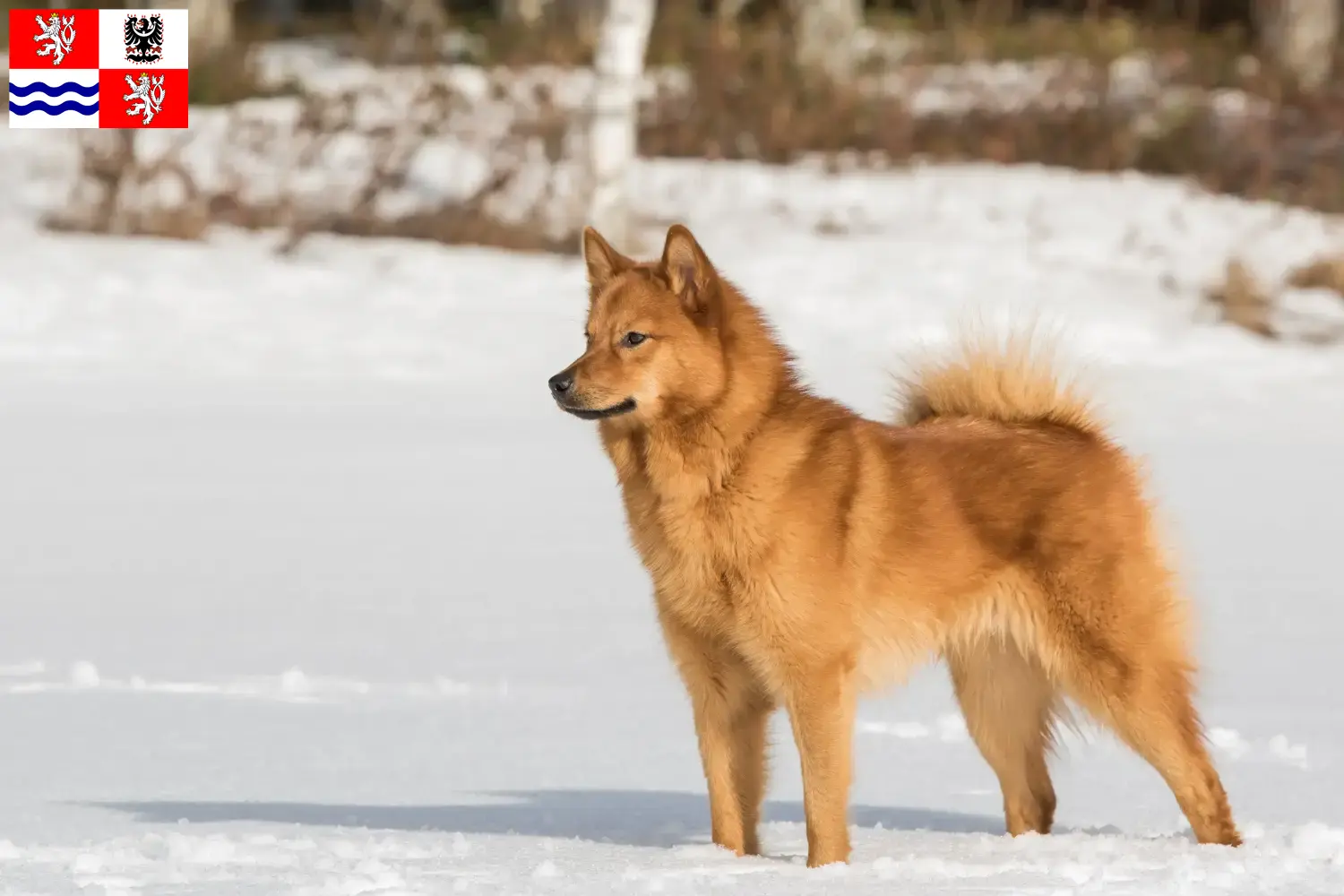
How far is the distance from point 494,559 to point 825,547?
425 cm

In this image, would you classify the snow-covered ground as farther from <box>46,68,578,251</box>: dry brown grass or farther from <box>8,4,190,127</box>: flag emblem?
<box>8,4,190,127</box>: flag emblem

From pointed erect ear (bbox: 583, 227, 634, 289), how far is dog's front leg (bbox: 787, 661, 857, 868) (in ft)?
3.28

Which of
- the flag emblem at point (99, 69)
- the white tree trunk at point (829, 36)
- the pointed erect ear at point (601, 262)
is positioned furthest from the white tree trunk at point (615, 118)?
the pointed erect ear at point (601, 262)

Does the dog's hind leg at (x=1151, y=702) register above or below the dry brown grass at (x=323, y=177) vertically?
below

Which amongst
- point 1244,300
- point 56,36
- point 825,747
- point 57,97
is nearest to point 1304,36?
point 1244,300

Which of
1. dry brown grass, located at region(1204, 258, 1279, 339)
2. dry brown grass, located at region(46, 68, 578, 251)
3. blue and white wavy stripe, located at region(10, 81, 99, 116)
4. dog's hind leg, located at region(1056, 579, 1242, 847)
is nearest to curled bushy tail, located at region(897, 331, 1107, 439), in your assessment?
dog's hind leg, located at region(1056, 579, 1242, 847)

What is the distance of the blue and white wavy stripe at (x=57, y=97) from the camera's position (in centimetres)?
1506

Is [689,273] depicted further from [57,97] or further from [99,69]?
[57,97]

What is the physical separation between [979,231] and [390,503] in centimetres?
744

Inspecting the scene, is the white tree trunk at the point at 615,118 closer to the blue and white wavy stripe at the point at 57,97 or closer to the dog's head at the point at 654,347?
the blue and white wavy stripe at the point at 57,97

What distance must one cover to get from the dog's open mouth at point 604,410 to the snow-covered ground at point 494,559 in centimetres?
94

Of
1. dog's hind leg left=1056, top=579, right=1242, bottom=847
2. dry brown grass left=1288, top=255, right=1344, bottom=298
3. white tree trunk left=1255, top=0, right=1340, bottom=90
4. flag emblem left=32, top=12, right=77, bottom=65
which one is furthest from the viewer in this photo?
white tree trunk left=1255, top=0, right=1340, bottom=90

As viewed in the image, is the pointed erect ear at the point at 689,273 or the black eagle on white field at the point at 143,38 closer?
the pointed erect ear at the point at 689,273

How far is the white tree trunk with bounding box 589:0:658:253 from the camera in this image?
14.4m
